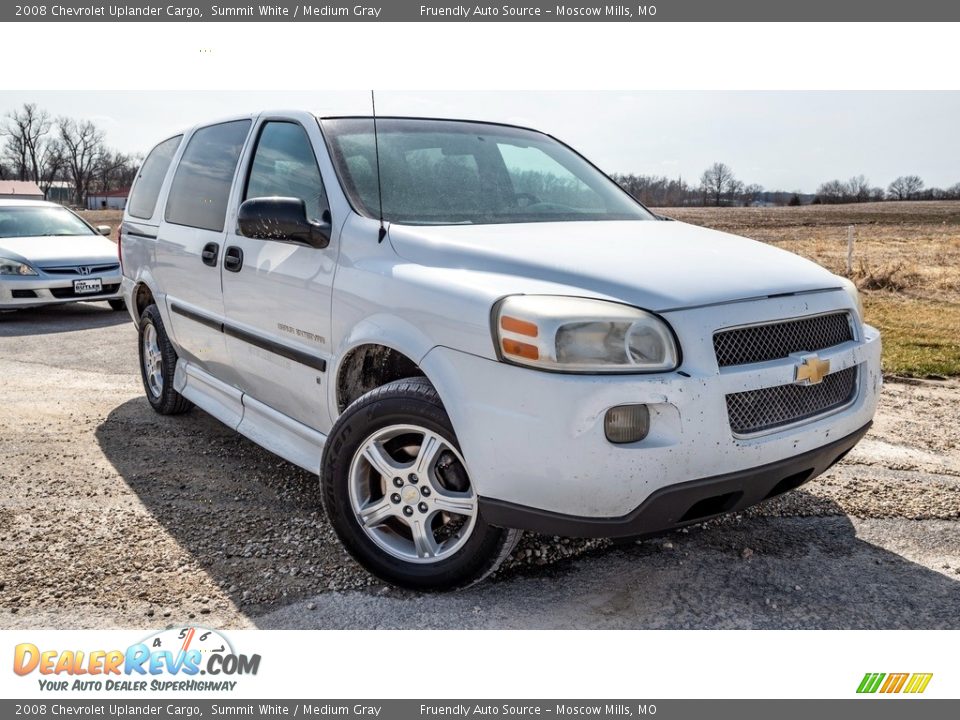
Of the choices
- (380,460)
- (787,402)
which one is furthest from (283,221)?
(787,402)

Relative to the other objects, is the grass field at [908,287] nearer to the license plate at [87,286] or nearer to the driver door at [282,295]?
the driver door at [282,295]

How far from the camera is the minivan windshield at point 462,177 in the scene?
3.44 meters

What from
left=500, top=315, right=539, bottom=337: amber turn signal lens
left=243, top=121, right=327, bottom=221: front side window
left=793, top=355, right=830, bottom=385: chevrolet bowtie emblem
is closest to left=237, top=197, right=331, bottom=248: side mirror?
left=243, top=121, right=327, bottom=221: front side window

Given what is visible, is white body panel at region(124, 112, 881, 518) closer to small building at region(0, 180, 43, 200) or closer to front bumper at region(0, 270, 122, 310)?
front bumper at region(0, 270, 122, 310)

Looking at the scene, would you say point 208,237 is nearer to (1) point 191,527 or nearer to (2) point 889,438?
(1) point 191,527

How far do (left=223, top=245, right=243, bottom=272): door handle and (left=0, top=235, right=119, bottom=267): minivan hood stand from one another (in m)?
7.20

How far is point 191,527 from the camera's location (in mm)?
3639

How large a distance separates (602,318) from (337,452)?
46.1 inches

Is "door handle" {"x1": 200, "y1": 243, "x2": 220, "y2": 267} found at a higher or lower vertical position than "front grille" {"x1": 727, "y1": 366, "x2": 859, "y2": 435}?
higher

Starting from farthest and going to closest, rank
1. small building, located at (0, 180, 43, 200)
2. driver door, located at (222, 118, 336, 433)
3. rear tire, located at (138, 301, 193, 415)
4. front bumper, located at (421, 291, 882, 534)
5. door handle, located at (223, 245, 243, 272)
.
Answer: small building, located at (0, 180, 43, 200) < rear tire, located at (138, 301, 193, 415) < door handle, located at (223, 245, 243, 272) < driver door, located at (222, 118, 336, 433) < front bumper, located at (421, 291, 882, 534)

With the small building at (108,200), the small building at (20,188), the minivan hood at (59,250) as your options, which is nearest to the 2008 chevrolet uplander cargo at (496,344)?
the minivan hood at (59,250)

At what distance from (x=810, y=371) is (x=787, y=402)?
0.13 metres

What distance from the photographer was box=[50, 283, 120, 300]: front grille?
10.0 metres

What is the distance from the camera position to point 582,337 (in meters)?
2.50
